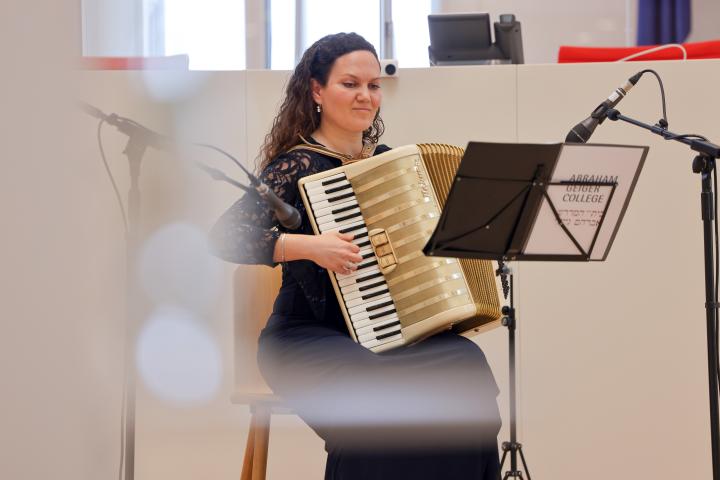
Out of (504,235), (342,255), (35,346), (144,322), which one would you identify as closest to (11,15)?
(35,346)

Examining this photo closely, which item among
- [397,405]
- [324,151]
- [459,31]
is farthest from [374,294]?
[459,31]

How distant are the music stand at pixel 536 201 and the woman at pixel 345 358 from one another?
310mm

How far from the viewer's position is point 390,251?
1817 millimetres

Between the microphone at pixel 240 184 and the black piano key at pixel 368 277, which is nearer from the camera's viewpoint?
the microphone at pixel 240 184

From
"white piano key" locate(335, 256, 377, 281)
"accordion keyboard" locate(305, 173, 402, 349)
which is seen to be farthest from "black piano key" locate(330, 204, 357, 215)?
"white piano key" locate(335, 256, 377, 281)

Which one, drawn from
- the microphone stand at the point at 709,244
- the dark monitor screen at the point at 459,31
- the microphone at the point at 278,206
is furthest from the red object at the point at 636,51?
the microphone at the point at 278,206

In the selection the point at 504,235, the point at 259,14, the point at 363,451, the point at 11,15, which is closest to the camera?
the point at 11,15

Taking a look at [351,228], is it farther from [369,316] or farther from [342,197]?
[369,316]

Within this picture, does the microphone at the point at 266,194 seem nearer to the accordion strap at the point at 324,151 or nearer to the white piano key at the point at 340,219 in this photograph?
the white piano key at the point at 340,219

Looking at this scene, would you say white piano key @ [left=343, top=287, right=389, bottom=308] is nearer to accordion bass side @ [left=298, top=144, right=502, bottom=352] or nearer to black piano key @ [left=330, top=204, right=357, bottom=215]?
accordion bass side @ [left=298, top=144, right=502, bottom=352]

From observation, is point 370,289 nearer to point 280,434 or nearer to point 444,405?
point 444,405

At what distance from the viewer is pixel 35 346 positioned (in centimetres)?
20

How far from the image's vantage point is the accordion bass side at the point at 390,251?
181 cm

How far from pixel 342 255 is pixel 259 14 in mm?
3510
